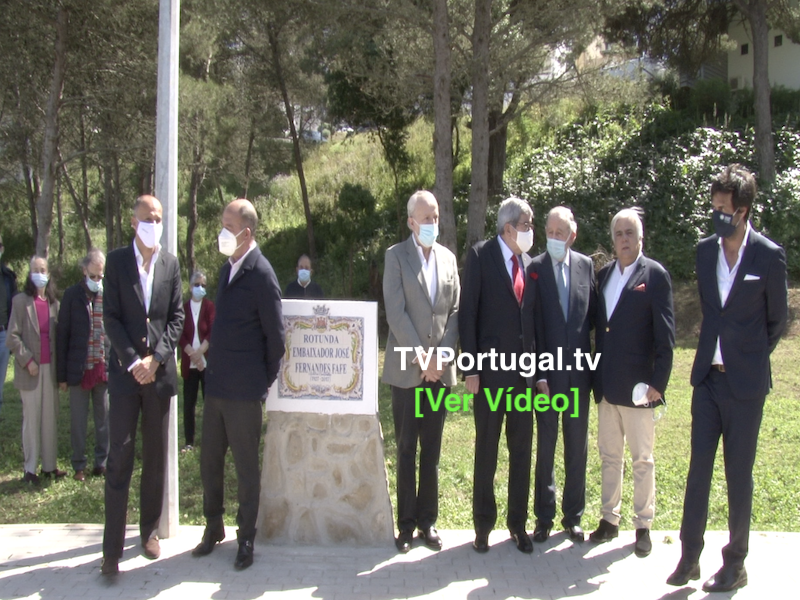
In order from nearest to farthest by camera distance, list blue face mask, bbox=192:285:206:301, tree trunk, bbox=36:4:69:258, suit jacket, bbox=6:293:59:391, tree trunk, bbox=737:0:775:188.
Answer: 1. suit jacket, bbox=6:293:59:391
2. blue face mask, bbox=192:285:206:301
3. tree trunk, bbox=36:4:69:258
4. tree trunk, bbox=737:0:775:188

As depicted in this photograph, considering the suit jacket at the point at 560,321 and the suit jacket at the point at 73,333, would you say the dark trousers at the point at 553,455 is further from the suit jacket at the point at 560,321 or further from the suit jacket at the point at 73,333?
the suit jacket at the point at 73,333

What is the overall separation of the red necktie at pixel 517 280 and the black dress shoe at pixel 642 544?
1675 millimetres

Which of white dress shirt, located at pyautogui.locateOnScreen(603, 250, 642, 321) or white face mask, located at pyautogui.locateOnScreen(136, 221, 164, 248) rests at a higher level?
white face mask, located at pyautogui.locateOnScreen(136, 221, 164, 248)

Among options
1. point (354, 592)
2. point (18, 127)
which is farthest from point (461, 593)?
point (18, 127)

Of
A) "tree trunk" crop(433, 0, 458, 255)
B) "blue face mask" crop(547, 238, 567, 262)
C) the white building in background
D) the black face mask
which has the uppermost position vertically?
the white building in background

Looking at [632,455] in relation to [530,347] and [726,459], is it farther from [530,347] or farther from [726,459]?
[530,347]

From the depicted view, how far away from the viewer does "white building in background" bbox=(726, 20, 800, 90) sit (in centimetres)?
2433

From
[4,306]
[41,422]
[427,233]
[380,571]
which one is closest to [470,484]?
[380,571]

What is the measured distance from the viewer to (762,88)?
18438 millimetres

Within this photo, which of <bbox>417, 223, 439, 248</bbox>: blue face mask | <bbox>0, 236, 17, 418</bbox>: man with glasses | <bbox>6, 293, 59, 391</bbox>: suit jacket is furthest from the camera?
<bbox>0, 236, 17, 418</bbox>: man with glasses

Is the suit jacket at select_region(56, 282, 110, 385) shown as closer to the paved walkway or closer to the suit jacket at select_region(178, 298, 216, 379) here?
the suit jacket at select_region(178, 298, 216, 379)

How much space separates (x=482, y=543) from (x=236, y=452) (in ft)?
5.44

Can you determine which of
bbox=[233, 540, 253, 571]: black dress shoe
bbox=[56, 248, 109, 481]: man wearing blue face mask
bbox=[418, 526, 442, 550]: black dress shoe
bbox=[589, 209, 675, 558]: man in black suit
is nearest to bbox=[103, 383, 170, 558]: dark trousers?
bbox=[233, 540, 253, 571]: black dress shoe

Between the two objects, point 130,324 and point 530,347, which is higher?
point 130,324
